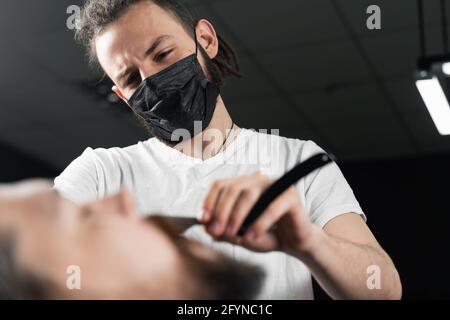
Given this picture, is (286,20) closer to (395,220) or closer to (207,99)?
(207,99)

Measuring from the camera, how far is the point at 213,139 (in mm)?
679

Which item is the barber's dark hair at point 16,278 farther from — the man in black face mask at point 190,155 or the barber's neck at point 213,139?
the barber's neck at point 213,139

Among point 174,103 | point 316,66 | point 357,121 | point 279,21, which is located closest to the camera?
point 174,103

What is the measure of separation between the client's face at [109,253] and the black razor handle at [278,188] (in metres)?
0.05

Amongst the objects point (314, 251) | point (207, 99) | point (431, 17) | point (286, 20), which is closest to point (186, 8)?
point (207, 99)

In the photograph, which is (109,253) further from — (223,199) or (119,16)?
(119,16)

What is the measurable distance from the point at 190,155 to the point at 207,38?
0.69 feet

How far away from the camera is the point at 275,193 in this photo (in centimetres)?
34

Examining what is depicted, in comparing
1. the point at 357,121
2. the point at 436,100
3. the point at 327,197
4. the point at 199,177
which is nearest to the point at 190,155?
the point at 199,177

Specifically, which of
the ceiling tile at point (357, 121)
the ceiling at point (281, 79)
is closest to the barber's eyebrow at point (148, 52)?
the ceiling at point (281, 79)

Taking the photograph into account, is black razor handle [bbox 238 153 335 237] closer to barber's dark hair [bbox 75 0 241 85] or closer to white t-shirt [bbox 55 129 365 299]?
white t-shirt [bbox 55 129 365 299]

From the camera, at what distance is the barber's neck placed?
0.64 meters

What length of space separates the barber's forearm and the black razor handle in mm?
59

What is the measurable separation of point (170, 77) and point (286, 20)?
191 centimetres
